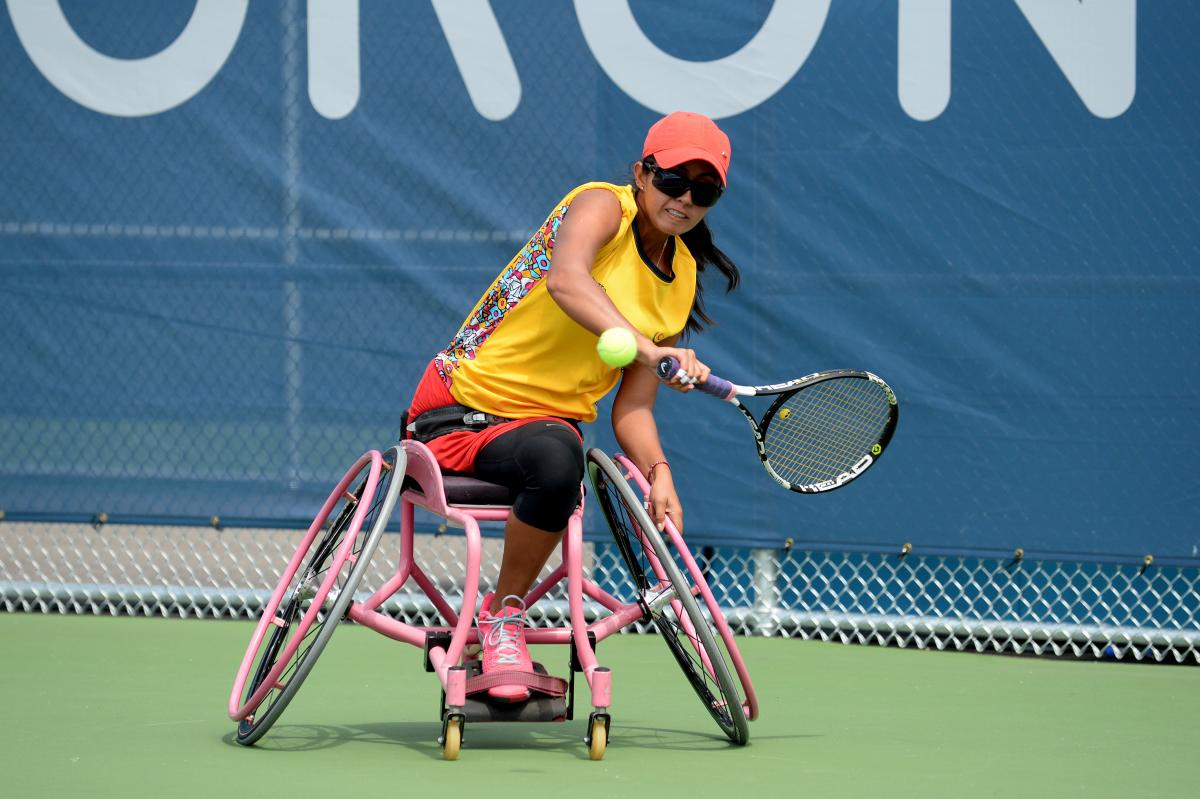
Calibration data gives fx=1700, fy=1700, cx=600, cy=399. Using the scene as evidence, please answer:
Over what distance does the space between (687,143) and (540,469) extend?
0.74 meters

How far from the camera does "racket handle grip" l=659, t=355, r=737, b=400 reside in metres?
3.24

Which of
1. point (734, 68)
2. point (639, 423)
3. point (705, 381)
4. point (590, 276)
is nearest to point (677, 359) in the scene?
point (705, 381)

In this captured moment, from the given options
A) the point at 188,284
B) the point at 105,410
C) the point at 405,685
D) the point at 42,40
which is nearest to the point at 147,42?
the point at 42,40

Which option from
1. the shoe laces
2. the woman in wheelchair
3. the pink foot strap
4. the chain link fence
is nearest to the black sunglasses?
the woman in wheelchair

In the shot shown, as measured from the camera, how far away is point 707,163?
139 inches

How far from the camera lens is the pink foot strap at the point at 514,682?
3.41 metres

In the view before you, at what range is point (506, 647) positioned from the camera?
350cm

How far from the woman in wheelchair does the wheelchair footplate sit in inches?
0.9

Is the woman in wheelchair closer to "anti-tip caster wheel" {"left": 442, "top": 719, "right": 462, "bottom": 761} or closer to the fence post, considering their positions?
"anti-tip caster wheel" {"left": 442, "top": 719, "right": 462, "bottom": 761}

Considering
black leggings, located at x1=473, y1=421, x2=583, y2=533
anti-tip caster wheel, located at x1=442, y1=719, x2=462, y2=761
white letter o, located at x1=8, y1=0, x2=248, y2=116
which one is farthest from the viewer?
white letter o, located at x1=8, y1=0, x2=248, y2=116

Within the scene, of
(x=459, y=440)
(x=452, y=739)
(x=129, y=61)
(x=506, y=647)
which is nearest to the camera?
(x=452, y=739)

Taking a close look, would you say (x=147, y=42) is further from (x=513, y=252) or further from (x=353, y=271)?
(x=513, y=252)

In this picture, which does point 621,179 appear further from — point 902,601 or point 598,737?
point 598,737

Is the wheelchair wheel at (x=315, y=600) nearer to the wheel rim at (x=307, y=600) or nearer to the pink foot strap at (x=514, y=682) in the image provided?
the wheel rim at (x=307, y=600)
